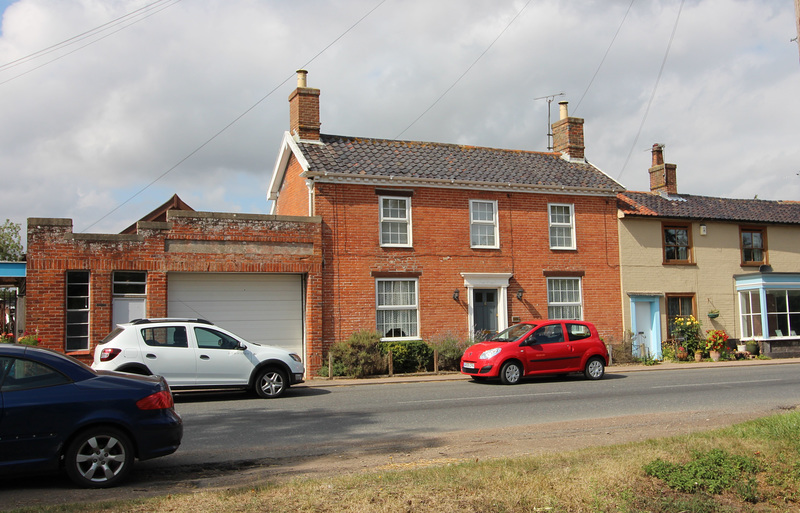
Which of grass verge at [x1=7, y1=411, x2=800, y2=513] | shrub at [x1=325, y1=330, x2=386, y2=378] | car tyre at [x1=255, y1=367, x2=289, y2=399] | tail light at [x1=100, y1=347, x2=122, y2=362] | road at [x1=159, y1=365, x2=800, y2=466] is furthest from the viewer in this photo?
shrub at [x1=325, y1=330, x2=386, y2=378]

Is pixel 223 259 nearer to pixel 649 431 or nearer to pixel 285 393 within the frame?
pixel 285 393

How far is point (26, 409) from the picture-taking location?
22.2ft

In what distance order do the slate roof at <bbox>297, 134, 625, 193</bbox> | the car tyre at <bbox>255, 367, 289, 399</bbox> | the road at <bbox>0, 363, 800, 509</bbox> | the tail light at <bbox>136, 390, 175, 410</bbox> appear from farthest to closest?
1. the slate roof at <bbox>297, 134, 625, 193</bbox>
2. the car tyre at <bbox>255, 367, 289, 399</bbox>
3. the road at <bbox>0, 363, 800, 509</bbox>
4. the tail light at <bbox>136, 390, 175, 410</bbox>

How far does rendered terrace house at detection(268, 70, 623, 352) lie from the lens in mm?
21094

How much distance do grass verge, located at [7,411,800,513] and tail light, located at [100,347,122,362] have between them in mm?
7613

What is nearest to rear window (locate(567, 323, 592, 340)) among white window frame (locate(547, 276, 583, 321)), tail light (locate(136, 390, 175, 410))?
white window frame (locate(547, 276, 583, 321))

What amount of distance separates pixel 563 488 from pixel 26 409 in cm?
515

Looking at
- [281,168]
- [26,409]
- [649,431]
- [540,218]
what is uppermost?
[281,168]

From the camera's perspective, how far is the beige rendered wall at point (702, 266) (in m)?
25.0

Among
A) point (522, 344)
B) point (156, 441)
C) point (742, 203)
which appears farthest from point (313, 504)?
point (742, 203)

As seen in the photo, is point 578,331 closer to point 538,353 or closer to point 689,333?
point 538,353

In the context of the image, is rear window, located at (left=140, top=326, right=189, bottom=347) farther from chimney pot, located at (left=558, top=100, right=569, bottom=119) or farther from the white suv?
chimney pot, located at (left=558, top=100, right=569, bottom=119)

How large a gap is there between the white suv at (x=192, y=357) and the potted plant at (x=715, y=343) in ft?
55.2

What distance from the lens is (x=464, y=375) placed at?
1992 centimetres
